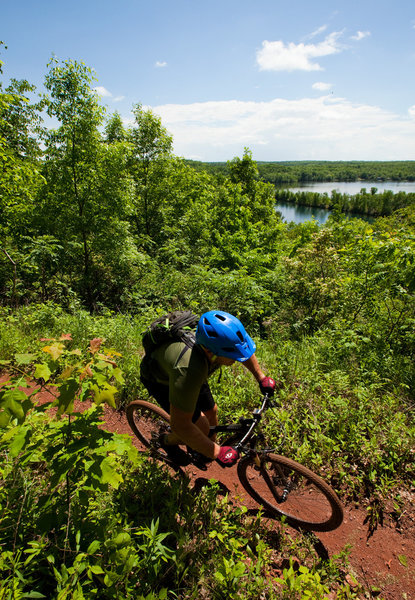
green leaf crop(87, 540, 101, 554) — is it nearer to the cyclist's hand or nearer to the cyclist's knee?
the cyclist's hand

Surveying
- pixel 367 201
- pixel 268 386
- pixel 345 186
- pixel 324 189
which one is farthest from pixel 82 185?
pixel 345 186

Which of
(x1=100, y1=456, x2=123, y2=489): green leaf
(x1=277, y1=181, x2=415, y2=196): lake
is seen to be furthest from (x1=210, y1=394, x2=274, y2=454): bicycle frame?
(x1=277, y1=181, x2=415, y2=196): lake

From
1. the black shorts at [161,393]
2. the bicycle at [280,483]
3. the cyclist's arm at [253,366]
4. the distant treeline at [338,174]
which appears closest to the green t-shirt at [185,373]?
the black shorts at [161,393]

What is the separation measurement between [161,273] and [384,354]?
A: 314 inches

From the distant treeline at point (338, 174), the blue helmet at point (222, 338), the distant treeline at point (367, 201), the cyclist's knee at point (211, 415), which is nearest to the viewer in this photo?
the blue helmet at point (222, 338)

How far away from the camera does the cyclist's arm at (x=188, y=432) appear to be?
2.24 m

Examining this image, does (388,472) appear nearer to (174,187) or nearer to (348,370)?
(348,370)

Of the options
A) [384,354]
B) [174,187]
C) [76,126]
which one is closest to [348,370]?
[384,354]

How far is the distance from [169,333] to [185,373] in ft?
1.49

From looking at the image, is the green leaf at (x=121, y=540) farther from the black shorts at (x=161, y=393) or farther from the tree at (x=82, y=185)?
the tree at (x=82, y=185)

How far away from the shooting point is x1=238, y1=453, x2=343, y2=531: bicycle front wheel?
2.69 m

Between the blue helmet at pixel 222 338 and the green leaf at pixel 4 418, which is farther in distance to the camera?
the blue helmet at pixel 222 338

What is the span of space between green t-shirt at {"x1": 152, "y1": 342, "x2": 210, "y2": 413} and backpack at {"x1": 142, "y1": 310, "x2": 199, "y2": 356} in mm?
86

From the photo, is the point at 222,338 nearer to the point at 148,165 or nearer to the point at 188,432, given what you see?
the point at 188,432
